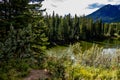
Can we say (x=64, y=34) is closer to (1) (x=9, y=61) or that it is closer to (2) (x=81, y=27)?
(2) (x=81, y=27)

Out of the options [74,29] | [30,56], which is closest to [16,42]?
[30,56]

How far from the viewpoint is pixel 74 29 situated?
148250 mm

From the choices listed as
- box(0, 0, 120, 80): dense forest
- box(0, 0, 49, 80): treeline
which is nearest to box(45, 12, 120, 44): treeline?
box(0, 0, 120, 80): dense forest

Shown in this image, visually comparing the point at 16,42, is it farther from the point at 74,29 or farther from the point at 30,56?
the point at 74,29

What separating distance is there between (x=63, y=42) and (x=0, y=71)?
111 metres

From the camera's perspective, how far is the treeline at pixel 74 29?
412 feet

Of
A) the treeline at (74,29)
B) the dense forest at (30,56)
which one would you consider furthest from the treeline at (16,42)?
the treeline at (74,29)

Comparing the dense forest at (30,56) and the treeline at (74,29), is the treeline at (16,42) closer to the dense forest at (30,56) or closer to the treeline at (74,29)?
the dense forest at (30,56)

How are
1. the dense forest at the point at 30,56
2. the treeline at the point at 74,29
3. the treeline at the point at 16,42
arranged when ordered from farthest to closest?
1. the treeline at the point at 74,29
2. the treeline at the point at 16,42
3. the dense forest at the point at 30,56

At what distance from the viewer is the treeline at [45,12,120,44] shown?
412ft

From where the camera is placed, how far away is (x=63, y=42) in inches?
4882

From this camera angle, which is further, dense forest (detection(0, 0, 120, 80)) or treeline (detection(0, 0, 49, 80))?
treeline (detection(0, 0, 49, 80))

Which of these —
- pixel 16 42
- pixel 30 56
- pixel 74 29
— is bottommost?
pixel 74 29

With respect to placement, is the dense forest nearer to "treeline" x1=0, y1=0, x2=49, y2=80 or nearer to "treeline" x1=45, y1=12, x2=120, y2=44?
"treeline" x1=0, y1=0, x2=49, y2=80
